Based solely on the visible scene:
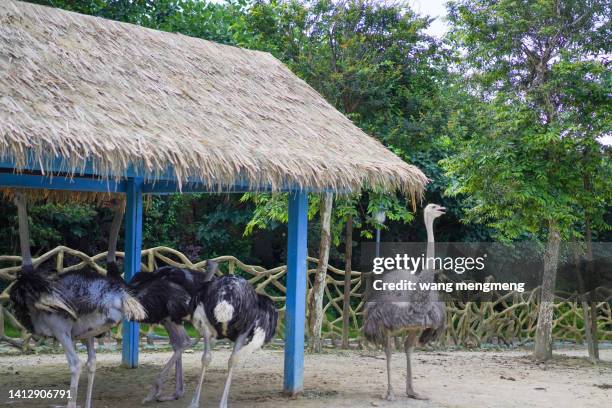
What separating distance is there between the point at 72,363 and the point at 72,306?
0.43 m

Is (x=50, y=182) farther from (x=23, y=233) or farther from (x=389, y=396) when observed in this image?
(x=389, y=396)

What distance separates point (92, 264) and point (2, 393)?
311 centimetres

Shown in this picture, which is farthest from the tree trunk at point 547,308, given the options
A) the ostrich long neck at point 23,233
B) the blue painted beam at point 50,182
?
the ostrich long neck at point 23,233

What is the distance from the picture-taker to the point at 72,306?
612 cm

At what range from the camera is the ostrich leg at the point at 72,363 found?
6.01 metres

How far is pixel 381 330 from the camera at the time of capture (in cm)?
738

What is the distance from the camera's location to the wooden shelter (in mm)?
5742

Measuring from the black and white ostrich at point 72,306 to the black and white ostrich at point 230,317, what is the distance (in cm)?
52

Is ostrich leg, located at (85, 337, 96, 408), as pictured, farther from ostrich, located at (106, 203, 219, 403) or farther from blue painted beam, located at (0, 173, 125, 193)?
blue painted beam, located at (0, 173, 125, 193)

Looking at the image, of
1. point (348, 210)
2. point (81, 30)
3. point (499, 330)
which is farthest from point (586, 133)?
point (81, 30)

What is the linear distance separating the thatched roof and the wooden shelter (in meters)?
0.01

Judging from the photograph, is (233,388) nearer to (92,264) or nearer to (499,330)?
(92,264)

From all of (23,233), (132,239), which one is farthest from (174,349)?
(132,239)

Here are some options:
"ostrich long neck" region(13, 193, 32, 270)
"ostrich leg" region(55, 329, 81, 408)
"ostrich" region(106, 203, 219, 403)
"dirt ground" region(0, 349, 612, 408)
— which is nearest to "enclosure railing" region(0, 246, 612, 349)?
"dirt ground" region(0, 349, 612, 408)
